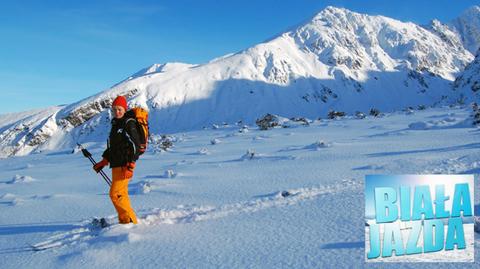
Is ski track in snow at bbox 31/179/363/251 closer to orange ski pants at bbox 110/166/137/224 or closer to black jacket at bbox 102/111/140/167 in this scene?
orange ski pants at bbox 110/166/137/224

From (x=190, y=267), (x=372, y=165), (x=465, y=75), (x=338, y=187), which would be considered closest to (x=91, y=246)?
(x=190, y=267)

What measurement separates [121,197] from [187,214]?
875mm

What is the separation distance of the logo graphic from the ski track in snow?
1.18 meters

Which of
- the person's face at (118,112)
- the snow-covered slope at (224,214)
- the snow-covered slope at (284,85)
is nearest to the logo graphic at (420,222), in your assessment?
the snow-covered slope at (224,214)

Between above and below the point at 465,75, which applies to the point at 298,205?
below

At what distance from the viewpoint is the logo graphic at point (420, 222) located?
3.35 m

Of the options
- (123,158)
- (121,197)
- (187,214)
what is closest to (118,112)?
(123,158)

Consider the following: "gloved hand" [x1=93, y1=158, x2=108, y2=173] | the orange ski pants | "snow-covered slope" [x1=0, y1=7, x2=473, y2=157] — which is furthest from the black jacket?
"snow-covered slope" [x1=0, y1=7, x2=473, y2=157]

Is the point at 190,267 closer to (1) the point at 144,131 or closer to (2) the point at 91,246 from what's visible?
(2) the point at 91,246

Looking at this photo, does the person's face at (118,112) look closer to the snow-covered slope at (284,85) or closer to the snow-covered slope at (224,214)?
the snow-covered slope at (224,214)

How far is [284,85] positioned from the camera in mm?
108062

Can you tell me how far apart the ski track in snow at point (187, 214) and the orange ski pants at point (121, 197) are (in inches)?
6.6

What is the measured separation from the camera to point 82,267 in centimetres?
378

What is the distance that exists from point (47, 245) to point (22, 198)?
3.38 m
